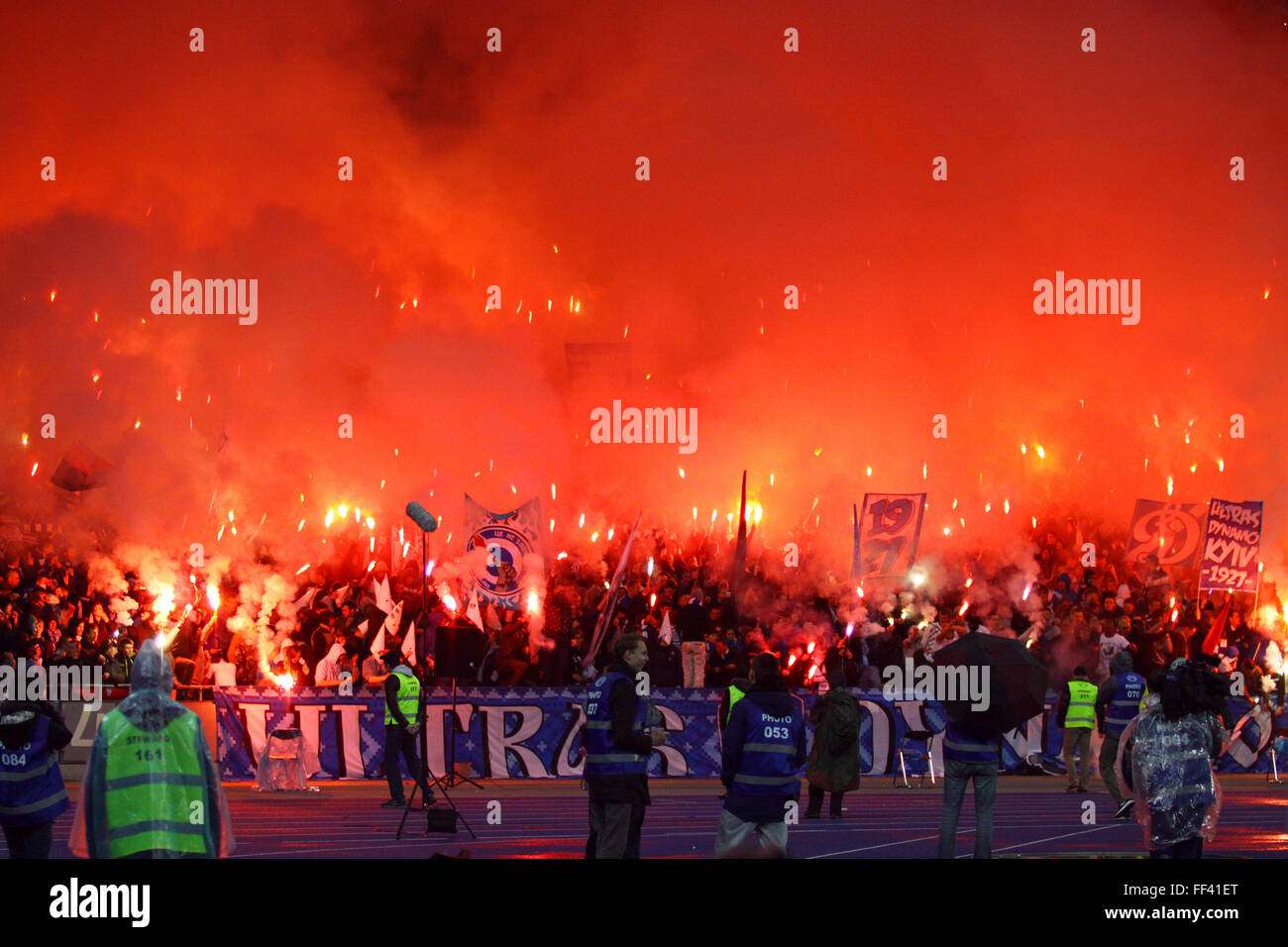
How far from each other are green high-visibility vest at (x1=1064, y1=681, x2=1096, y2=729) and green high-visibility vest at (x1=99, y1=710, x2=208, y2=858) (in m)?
12.0

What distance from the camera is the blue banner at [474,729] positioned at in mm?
17531

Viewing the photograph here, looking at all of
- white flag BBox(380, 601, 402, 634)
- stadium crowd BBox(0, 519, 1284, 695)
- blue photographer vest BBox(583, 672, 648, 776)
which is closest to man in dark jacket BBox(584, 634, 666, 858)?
blue photographer vest BBox(583, 672, 648, 776)

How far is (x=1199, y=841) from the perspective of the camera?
8.30 metres

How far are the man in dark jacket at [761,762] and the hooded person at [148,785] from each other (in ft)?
10.4

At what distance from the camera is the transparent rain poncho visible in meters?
8.23

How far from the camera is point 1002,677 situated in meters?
9.70

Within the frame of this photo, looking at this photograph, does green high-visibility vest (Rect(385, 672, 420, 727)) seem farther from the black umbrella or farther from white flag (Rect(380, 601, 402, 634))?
the black umbrella

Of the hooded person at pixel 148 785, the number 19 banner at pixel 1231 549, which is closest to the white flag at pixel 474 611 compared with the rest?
the number 19 banner at pixel 1231 549

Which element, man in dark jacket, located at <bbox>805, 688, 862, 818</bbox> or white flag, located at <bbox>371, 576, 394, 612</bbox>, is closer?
man in dark jacket, located at <bbox>805, 688, 862, 818</bbox>

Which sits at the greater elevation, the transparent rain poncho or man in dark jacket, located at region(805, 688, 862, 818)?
the transparent rain poncho

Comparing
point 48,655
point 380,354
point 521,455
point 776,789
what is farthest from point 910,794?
point 380,354

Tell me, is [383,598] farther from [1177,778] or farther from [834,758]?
[1177,778]
